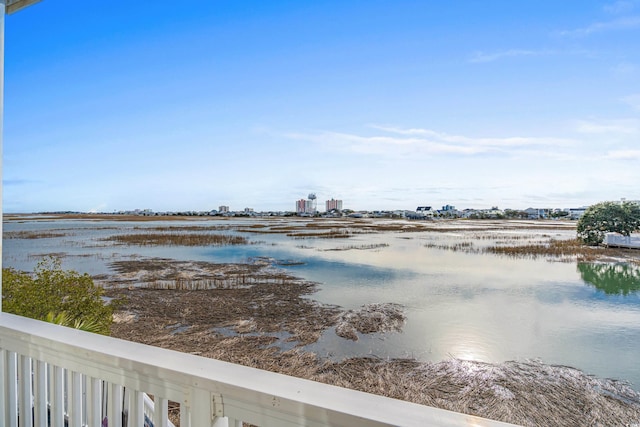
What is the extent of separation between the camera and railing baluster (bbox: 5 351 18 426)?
1076 mm

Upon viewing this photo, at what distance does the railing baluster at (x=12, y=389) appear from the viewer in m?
1.08

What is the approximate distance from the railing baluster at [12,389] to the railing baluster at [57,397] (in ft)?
0.72

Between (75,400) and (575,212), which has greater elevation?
(575,212)

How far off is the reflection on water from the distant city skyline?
23.2 feet

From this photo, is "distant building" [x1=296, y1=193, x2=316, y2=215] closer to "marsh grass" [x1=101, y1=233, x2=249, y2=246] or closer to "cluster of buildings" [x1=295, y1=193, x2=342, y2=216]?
"cluster of buildings" [x1=295, y1=193, x2=342, y2=216]

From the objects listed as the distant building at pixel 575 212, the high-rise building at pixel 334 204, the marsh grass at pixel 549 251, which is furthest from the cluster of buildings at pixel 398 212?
the marsh grass at pixel 549 251

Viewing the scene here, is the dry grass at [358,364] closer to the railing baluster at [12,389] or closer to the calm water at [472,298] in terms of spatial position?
the calm water at [472,298]

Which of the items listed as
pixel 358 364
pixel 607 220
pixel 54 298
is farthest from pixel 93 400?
pixel 607 220

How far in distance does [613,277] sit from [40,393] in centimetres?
1763

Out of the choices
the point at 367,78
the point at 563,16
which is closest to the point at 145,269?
the point at 367,78

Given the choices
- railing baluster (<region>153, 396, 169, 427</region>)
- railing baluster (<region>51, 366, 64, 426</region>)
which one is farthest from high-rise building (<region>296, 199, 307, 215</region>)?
railing baluster (<region>153, 396, 169, 427</region>)

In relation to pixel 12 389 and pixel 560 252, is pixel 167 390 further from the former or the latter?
pixel 560 252

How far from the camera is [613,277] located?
14.1 m

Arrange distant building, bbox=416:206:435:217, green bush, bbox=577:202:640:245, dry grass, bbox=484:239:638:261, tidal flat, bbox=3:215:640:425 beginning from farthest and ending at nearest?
distant building, bbox=416:206:435:217
green bush, bbox=577:202:640:245
dry grass, bbox=484:239:638:261
tidal flat, bbox=3:215:640:425
